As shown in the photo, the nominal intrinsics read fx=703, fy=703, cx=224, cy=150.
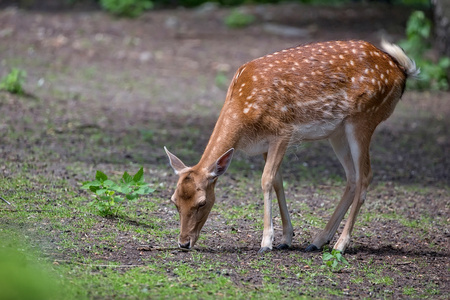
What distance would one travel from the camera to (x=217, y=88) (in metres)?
14.3

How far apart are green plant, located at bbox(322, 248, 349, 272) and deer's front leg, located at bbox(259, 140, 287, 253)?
53 centimetres

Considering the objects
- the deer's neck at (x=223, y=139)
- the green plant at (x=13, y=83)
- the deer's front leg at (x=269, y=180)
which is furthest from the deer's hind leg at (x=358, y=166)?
the green plant at (x=13, y=83)

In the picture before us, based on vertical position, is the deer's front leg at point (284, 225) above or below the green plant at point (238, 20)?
above

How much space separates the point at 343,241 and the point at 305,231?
67 cm

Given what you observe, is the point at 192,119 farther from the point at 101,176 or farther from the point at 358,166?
the point at 358,166

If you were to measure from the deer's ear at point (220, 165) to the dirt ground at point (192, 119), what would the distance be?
658 millimetres

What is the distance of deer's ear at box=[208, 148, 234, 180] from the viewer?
19.3ft

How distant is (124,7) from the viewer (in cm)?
1925

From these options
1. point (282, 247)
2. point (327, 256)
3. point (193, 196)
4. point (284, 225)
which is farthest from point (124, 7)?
point (327, 256)

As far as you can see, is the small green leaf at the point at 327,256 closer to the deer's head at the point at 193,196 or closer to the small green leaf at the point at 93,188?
the deer's head at the point at 193,196

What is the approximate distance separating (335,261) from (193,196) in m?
1.28

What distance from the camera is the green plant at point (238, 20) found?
19000mm

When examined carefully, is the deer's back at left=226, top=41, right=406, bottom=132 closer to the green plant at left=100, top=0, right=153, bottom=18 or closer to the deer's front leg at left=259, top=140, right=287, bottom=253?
the deer's front leg at left=259, top=140, right=287, bottom=253

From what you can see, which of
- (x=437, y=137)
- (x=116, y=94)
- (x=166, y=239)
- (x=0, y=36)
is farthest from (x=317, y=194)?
(x=0, y=36)
